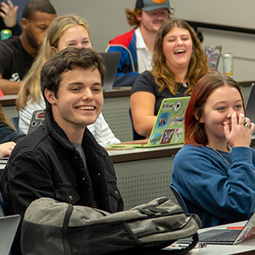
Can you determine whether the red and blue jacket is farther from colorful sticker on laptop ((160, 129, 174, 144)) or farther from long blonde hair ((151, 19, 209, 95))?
colorful sticker on laptop ((160, 129, 174, 144))

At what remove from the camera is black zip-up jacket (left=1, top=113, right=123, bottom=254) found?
175cm

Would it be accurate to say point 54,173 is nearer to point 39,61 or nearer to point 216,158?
point 216,158

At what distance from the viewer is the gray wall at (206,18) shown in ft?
20.7

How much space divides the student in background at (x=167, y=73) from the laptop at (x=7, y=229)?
2144mm

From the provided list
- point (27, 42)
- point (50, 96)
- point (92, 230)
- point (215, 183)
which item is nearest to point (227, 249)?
point (92, 230)

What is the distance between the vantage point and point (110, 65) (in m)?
4.19

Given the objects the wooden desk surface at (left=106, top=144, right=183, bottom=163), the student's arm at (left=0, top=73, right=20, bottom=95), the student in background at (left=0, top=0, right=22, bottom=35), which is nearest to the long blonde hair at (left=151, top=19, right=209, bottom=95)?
the wooden desk surface at (left=106, top=144, right=183, bottom=163)

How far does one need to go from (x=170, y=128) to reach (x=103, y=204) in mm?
994

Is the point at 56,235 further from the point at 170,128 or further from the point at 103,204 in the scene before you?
the point at 170,128

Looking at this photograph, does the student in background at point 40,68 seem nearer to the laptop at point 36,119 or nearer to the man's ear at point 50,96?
the laptop at point 36,119

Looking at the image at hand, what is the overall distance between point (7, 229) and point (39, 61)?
6.86ft

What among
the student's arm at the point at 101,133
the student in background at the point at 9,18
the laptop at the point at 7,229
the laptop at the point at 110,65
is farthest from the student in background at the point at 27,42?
the laptop at the point at 7,229

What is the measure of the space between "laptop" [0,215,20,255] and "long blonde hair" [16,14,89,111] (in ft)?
6.29

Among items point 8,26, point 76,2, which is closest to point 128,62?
point 8,26
